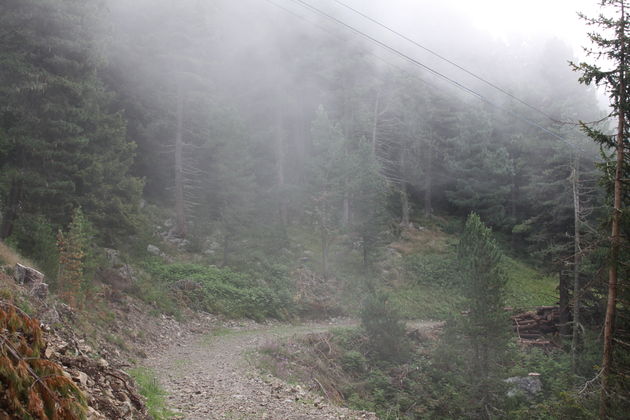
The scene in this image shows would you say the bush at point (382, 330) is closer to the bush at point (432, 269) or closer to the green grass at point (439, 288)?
the green grass at point (439, 288)

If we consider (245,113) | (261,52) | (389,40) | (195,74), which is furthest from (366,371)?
(389,40)

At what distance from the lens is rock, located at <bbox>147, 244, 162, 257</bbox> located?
2061 cm

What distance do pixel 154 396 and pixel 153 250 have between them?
47.5 feet

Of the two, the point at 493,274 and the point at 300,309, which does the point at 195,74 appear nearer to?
the point at 300,309

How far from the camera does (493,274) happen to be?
1514 centimetres

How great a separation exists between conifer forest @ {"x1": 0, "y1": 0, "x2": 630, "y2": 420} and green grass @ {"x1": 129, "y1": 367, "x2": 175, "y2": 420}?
53mm

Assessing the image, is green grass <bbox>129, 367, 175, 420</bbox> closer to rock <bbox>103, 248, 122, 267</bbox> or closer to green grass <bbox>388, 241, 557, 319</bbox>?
rock <bbox>103, 248, 122, 267</bbox>

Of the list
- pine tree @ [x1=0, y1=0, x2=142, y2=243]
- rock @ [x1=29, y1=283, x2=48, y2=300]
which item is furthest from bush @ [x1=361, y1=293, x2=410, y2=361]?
rock @ [x1=29, y1=283, x2=48, y2=300]

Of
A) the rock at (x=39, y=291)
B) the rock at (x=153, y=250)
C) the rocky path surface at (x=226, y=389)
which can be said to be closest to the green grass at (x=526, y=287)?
the rocky path surface at (x=226, y=389)

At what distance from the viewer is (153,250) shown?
2081 cm

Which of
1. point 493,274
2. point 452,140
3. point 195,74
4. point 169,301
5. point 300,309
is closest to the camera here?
point 493,274

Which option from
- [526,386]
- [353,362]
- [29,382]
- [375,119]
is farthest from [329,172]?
[29,382]

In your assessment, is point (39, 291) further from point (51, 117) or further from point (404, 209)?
point (404, 209)

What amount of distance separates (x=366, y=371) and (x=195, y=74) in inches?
728
